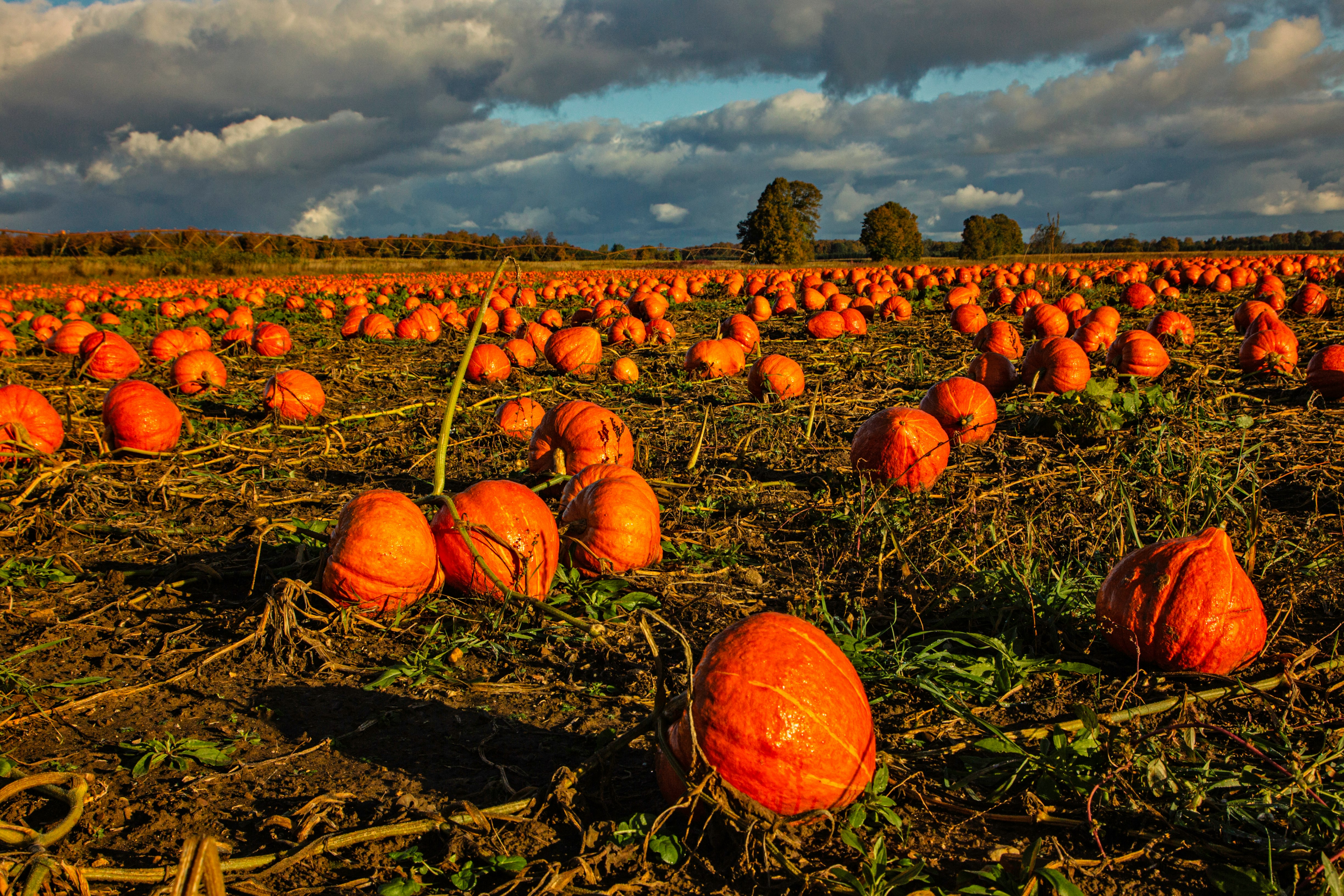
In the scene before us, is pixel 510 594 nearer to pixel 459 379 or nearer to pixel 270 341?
pixel 459 379

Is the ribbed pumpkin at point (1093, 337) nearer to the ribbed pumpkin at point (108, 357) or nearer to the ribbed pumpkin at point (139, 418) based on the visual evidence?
the ribbed pumpkin at point (139, 418)

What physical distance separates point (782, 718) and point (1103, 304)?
47.8 feet

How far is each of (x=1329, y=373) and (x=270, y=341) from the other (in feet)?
40.4

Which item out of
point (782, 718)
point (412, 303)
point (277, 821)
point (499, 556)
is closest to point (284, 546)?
point (499, 556)

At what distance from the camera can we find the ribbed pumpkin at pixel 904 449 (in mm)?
4598

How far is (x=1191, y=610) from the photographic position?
2.70 m

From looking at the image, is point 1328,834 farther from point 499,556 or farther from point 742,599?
point 499,556

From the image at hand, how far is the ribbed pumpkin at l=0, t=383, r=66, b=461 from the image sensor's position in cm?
534

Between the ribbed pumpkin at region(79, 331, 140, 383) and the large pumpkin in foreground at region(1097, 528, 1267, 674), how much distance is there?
9744 mm

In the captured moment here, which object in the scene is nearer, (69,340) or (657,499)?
(657,499)

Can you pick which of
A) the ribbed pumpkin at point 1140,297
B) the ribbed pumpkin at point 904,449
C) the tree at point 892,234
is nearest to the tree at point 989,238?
the tree at point 892,234

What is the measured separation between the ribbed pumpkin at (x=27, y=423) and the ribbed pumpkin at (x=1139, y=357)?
8960mm

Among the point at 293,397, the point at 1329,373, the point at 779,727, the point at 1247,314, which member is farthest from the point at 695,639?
the point at 1247,314

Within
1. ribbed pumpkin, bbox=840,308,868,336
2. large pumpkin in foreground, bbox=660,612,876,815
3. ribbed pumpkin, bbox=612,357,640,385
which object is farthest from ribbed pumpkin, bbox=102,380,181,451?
ribbed pumpkin, bbox=840,308,868,336
